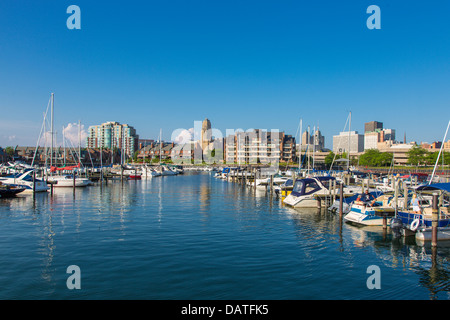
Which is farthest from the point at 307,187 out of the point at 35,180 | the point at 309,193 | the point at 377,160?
the point at 377,160

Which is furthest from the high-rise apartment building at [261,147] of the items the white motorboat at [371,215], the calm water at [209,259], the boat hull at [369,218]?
the calm water at [209,259]

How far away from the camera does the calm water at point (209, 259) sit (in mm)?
14469

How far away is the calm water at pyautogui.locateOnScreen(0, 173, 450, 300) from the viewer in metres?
14.5

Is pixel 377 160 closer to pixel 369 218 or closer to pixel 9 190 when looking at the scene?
pixel 369 218

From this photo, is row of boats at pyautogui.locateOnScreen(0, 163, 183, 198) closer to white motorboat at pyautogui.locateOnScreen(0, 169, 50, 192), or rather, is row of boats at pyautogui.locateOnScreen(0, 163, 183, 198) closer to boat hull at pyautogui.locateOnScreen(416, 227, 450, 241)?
white motorboat at pyautogui.locateOnScreen(0, 169, 50, 192)

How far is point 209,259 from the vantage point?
1866 centimetres

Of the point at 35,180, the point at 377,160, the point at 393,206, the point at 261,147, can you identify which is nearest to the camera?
the point at 393,206

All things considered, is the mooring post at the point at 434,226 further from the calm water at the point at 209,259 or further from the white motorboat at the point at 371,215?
the white motorboat at the point at 371,215

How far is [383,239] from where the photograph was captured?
23.8 metres

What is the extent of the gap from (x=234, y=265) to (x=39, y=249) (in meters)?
12.1

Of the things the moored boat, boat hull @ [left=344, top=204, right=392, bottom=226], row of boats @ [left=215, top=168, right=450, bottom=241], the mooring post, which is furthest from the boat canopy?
the moored boat

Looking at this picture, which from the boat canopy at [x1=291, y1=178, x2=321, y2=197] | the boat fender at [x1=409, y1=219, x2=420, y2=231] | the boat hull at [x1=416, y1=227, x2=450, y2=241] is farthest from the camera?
the boat canopy at [x1=291, y1=178, x2=321, y2=197]
